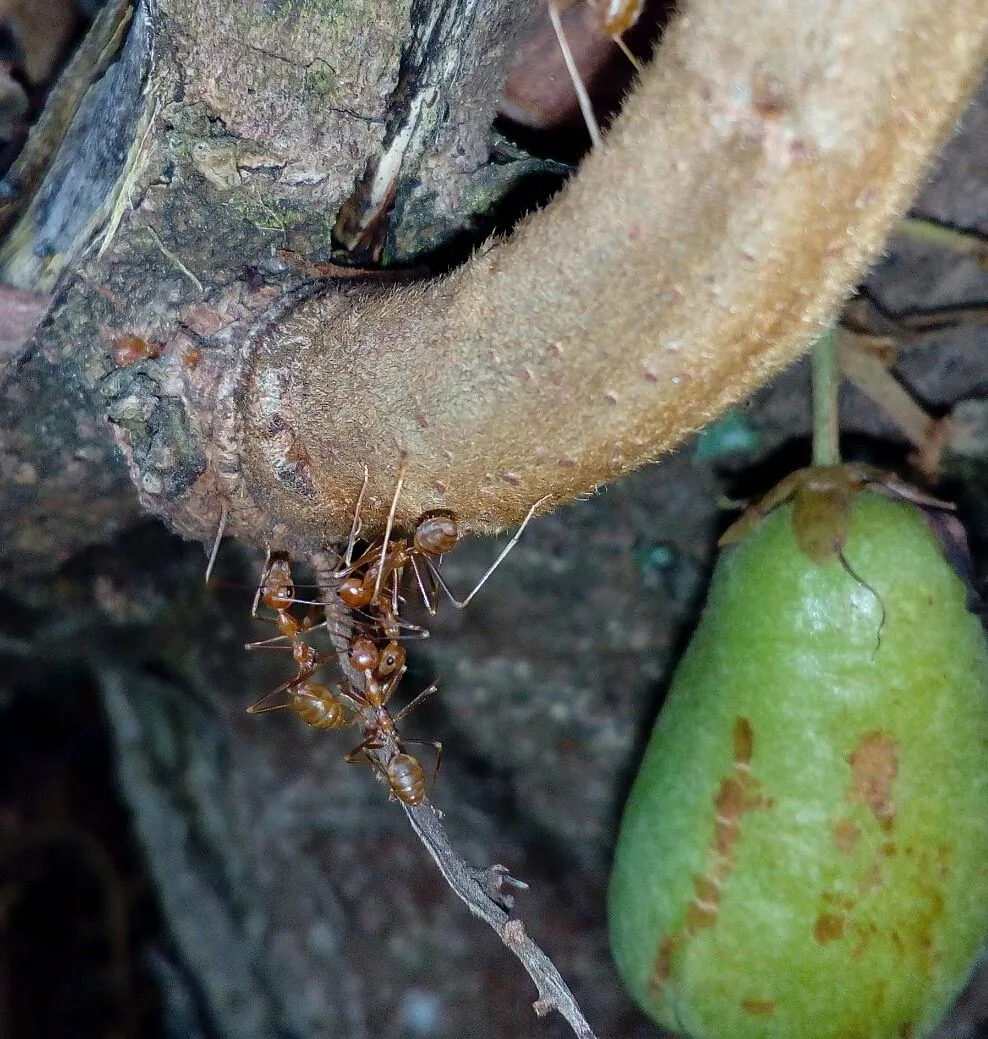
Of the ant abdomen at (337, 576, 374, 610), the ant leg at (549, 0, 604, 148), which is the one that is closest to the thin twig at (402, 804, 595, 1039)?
the ant abdomen at (337, 576, 374, 610)

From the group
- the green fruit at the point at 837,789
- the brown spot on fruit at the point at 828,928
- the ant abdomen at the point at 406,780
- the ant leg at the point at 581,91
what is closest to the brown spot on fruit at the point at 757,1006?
the green fruit at the point at 837,789

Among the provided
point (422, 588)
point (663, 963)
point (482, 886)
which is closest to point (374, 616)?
point (422, 588)

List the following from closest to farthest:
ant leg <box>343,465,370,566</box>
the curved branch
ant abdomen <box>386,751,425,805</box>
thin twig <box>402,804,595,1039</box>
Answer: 1. the curved branch
2. thin twig <box>402,804,595,1039</box>
3. ant leg <box>343,465,370,566</box>
4. ant abdomen <box>386,751,425,805</box>

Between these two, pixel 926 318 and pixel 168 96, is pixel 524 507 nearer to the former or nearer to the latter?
pixel 168 96

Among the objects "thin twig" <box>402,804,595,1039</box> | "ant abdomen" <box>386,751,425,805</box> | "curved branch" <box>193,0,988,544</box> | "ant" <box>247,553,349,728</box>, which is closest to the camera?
"curved branch" <box>193,0,988,544</box>

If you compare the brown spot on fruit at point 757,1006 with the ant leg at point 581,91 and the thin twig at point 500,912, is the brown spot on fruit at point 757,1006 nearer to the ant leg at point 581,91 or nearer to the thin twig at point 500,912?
the thin twig at point 500,912

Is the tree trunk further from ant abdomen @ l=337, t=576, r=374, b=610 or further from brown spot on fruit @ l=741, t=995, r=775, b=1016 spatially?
brown spot on fruit @ l=741, t=995, r=775, b=1016

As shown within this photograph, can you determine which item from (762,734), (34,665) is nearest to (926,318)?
(762,734)
